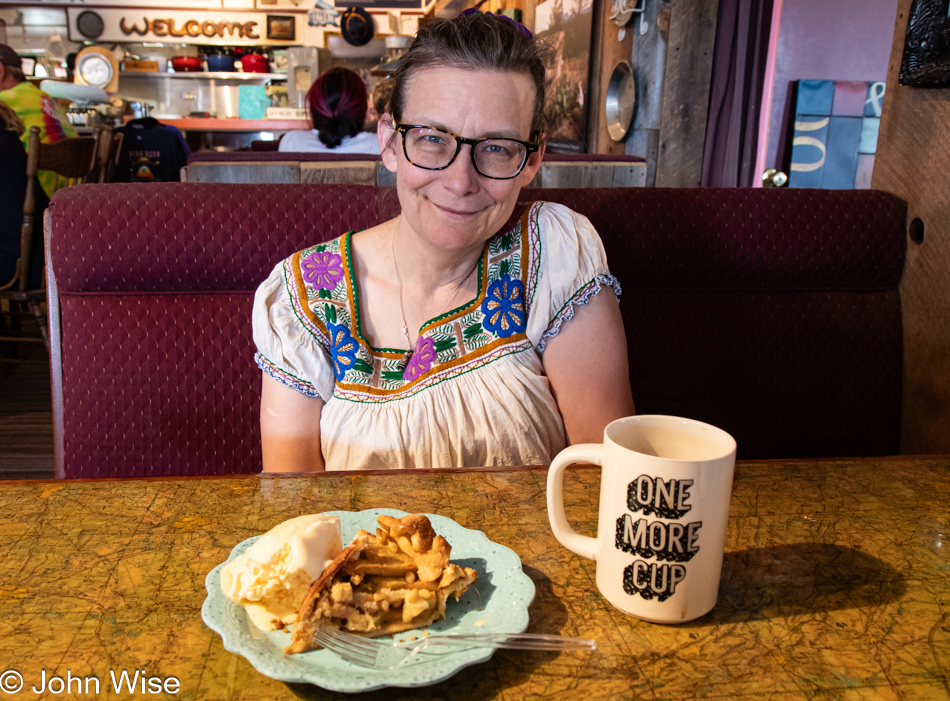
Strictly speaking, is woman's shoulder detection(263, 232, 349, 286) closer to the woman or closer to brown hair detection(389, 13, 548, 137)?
the woman

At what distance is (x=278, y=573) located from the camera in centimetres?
59

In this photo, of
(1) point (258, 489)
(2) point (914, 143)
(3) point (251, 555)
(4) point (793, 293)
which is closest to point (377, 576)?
(3) point (251, 555)

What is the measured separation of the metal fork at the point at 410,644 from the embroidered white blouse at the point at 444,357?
2.12 ft

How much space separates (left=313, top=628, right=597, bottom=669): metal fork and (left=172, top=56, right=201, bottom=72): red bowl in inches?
348

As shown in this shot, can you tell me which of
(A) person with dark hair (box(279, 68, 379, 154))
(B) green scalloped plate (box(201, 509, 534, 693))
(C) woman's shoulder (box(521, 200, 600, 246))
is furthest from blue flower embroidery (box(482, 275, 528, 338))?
(A) person with dark hair (box(279, 68, 379, 154))

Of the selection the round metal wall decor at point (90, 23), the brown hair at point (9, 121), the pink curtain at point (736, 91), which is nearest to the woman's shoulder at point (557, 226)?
the pink curtain at point (736, 91)

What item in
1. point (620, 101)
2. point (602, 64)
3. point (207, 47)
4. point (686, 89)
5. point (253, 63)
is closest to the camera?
point (686, 89)

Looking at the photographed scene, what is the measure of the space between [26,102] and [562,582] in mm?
4277

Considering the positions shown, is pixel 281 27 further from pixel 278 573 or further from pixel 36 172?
pixel 278 573

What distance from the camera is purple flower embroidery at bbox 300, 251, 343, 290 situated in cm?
128

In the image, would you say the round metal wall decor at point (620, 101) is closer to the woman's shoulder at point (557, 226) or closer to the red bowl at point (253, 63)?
the woman's shoulder at point (557, 226)

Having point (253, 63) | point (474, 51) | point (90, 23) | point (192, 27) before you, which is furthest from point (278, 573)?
point (90, 23)

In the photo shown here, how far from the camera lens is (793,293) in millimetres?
1644

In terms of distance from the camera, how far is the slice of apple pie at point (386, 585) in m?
0.57
